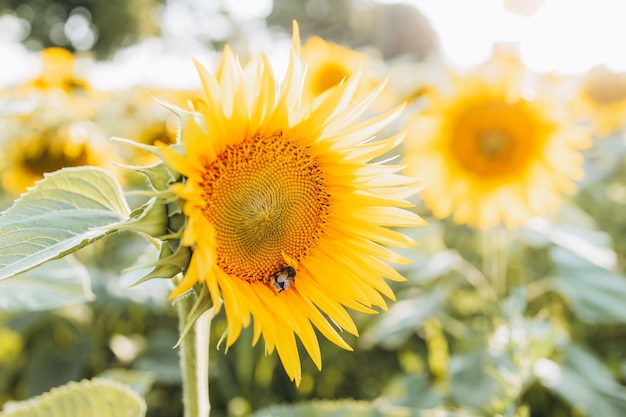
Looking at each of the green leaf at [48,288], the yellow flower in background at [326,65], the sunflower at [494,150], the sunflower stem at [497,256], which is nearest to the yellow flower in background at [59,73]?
the yellow flower in background at [326,65]

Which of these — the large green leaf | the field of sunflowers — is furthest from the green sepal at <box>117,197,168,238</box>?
the large green leaf

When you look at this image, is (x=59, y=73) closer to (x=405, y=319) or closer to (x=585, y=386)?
(x=405, y=319)

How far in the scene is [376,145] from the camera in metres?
1.07

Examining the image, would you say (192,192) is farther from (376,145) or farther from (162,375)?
(162,375)

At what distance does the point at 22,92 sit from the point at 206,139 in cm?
234

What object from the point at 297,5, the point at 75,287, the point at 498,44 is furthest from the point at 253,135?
the point at 297,5

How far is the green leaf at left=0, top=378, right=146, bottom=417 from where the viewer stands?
3.87 ft

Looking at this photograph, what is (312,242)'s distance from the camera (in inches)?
44.5

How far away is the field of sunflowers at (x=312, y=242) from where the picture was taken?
94cm

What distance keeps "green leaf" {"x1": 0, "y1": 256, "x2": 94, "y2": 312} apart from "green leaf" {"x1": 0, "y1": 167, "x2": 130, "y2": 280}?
0.75ft

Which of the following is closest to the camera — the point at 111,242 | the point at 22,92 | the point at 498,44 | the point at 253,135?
the point at 253,135

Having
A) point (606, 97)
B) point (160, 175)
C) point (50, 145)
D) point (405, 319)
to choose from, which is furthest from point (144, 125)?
point (606, 97)

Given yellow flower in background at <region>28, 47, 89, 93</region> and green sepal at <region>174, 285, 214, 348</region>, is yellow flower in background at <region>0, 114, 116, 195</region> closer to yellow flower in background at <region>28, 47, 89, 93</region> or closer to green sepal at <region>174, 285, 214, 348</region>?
yellow flower in background at <region>28, 47, 89, 93</region>

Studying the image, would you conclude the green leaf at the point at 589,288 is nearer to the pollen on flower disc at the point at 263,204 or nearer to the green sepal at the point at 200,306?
the pollen on flower disc at the point at 263,204
